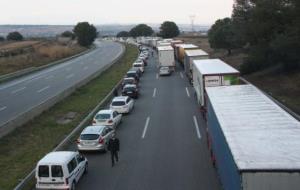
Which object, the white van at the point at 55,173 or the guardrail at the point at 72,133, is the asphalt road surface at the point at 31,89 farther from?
the white van at the point at 55,173

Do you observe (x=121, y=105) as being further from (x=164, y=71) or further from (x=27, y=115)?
(x=164, y=71)

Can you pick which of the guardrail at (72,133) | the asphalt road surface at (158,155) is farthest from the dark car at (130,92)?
the asphalt road surface at (158,155)

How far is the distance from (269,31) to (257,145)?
32.0 meters

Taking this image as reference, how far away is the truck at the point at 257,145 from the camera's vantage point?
389 inches

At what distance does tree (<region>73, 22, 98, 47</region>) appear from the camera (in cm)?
14075

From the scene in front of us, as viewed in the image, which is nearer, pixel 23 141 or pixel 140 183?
pixel 140 183

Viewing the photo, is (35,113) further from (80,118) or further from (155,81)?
(155,81)

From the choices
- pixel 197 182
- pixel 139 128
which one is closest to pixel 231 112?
pixel 197 182

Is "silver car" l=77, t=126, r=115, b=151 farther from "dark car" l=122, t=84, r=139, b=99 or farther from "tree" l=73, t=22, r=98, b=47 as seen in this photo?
"tree" l=73, t=22, r=98, b=47

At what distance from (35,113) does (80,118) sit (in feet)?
9.63

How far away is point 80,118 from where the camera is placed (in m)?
32.2

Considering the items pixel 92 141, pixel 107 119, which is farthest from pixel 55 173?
pixel 107 119

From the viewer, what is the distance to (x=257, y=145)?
11.8 metres

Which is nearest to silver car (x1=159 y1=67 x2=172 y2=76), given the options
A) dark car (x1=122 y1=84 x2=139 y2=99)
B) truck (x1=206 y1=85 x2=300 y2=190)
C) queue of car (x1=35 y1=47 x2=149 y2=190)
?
dark car (x1=122 y1=84 x2=139 y2=99)
